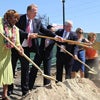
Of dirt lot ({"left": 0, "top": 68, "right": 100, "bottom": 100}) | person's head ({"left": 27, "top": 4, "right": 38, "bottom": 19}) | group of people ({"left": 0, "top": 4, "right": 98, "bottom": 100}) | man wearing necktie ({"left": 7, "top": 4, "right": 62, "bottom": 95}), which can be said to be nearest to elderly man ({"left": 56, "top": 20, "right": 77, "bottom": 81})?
group of people ({"left": 0, "top": 4, "right": 98, "bottom": 100})

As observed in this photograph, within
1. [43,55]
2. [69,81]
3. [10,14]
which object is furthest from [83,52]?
[10,14]

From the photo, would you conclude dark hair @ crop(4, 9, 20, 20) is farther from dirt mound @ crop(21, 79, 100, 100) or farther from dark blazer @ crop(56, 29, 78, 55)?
dark blazer @ crop(56, 29, 78, 55)

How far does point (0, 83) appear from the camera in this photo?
8.77 m

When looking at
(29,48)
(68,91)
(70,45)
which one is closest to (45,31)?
(29,48)

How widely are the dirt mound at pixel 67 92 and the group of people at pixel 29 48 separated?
74 centimetres

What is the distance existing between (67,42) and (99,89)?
1.81m

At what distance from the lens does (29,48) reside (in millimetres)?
9891

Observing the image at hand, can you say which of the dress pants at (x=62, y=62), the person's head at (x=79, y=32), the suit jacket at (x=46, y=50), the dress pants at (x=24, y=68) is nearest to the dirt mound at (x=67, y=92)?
the dress pants at (x=24, y=68)

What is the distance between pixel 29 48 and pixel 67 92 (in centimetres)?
160

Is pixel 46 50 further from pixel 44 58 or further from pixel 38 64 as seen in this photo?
pixel 38 64

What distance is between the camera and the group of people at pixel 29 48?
8.80 m

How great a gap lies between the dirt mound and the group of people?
740 millimetres

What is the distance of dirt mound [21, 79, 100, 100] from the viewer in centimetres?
849

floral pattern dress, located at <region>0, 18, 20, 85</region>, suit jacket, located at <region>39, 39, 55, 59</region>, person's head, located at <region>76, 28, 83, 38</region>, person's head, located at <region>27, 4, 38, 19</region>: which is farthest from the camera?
person's head, located at <region>76, 28, 83, 38</region>
